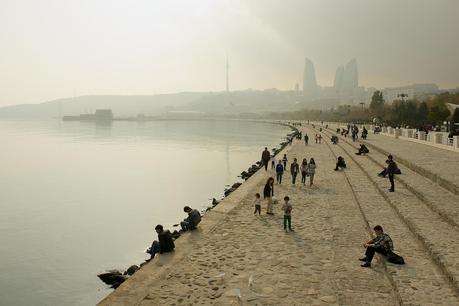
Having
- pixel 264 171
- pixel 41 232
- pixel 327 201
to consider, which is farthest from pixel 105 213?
pixel 327 201

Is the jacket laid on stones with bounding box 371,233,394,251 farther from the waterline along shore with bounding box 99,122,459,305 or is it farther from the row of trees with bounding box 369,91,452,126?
the row of trees with bounding box 369,91,452,126

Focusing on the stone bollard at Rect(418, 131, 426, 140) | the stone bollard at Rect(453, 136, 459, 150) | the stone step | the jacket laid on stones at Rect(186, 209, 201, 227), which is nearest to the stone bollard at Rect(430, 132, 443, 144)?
the stone bollard at Rect(418, 131, 426, 140)

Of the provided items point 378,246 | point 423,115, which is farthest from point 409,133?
point 423,115

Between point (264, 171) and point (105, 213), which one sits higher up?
point (264, 171)

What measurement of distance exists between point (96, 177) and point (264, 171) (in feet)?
57.8

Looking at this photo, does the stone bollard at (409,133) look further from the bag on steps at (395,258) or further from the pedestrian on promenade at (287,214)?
the bag on steps at (395,258)

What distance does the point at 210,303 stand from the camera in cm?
852

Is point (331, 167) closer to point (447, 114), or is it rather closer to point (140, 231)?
point (140, 231)

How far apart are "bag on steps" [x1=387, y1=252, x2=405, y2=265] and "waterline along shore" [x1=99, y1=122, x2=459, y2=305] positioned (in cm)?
19

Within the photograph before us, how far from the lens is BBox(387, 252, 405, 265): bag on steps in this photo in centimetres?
1014

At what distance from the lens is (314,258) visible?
10.9m

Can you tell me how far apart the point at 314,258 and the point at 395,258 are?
2038 millimetres

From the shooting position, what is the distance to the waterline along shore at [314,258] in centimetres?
875

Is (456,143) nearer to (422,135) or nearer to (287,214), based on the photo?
(422,135)
